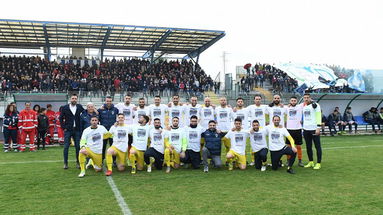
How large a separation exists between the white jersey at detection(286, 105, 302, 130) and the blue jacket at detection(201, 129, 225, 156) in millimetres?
1945

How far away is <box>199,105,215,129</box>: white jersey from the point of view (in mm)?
9219

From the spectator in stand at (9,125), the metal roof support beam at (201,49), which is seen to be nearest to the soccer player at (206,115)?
the spectator in stand at (9,125)

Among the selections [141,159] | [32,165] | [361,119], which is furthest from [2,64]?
[361,119]

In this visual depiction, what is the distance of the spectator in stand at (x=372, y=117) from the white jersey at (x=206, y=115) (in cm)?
1335

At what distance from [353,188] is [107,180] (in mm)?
4857

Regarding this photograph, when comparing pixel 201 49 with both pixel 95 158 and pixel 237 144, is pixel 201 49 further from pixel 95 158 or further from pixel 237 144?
pixel 95 158

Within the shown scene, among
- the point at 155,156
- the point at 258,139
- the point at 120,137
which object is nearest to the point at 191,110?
the point at 155,156

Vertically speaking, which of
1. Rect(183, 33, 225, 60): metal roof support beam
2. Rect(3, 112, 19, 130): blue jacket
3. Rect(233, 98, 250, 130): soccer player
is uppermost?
Rect(183, 33, 225, 60): metal roof support beam

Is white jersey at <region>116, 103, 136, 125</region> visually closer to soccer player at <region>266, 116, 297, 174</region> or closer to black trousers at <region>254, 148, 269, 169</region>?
black trousers at <region>254, 148, 269, 169</region>

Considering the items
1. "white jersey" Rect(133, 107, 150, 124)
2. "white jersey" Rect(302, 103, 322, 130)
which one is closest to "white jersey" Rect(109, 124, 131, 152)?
"white jersey" Rect(133, 107, 150, 124)

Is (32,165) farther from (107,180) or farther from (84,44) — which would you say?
(84,44)

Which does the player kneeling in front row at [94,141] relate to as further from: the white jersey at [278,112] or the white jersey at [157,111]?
the white jersey at [278,112]

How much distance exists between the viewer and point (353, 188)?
6082 mm

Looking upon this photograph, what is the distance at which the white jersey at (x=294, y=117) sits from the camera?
28.1 ft
